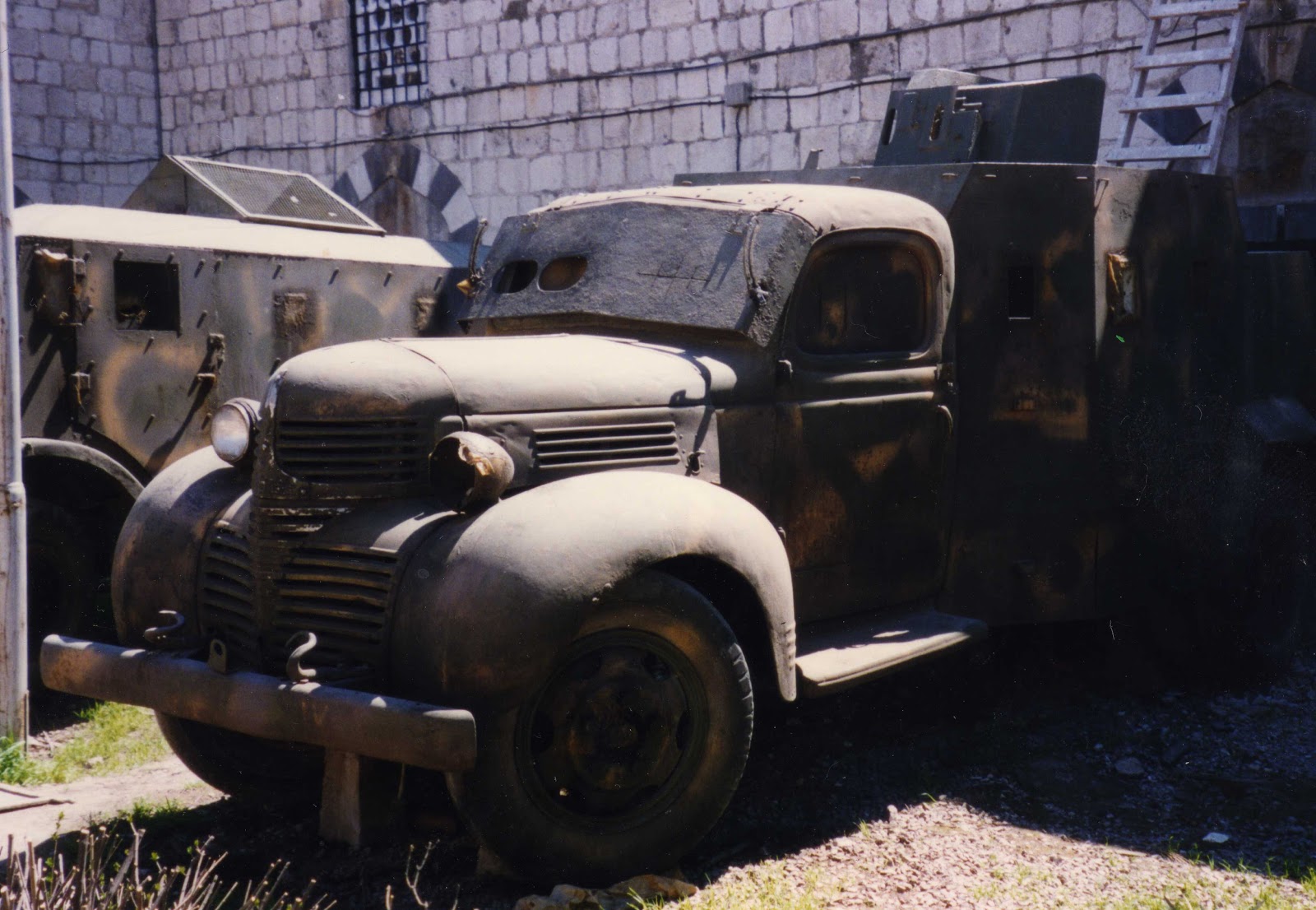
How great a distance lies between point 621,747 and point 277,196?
5.49 meters

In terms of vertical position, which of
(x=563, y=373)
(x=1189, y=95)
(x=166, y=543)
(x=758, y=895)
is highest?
(x=1189, y=95)

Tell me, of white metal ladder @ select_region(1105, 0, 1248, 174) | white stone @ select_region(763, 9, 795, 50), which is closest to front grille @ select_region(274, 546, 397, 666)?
white metal ladder @ select_region(1105, 0, 1248, 174)

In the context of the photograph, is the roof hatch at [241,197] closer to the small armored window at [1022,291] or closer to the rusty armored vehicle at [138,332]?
the rusty armored vehicle at [138,332]

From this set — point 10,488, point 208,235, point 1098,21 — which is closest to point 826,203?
point 10,488

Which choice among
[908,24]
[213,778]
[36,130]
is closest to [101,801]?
[213,778]

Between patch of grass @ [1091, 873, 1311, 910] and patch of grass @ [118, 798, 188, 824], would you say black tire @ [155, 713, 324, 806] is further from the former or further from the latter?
patch of grass @ [1091, 873, 1311, 910]

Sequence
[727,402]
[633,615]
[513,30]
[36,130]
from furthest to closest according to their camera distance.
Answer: [36,130], [513,30], [727,402], [633,615]

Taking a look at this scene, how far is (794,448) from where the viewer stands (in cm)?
471

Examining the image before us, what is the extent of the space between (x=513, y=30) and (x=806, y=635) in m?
10.0

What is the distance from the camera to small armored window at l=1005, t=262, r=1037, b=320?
17.6 ft

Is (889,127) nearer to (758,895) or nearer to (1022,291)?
(1022,291)

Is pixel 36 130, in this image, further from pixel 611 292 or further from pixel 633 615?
pixel 633 615

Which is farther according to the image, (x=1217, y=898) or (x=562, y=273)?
(x=562, y=273)

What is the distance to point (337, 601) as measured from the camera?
3.90 m
